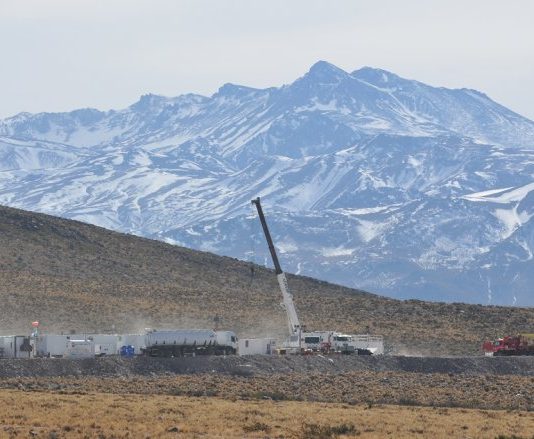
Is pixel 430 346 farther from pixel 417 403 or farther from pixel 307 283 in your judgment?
pixel 307 283

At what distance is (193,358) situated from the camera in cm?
8662

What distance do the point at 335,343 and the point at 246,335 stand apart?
23099 mm

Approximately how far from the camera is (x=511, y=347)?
99875 millimetres

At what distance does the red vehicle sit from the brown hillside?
8411mm

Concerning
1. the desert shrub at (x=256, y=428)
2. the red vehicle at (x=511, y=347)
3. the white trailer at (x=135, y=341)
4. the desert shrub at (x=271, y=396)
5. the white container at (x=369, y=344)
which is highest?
the white trailer at (x=135, y=341)

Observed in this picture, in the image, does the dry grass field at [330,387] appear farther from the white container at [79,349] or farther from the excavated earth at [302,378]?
the white container at [79,349]

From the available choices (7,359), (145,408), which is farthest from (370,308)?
(145,408)

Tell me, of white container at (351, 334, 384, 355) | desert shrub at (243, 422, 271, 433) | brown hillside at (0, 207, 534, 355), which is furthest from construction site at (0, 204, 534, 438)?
brown hillside at (0, 207, 534, 355)

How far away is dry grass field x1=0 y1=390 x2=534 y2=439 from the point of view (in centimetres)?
5581

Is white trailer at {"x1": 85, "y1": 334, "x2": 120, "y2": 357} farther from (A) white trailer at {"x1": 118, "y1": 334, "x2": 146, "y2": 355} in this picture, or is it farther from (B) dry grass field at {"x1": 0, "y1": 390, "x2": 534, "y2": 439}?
(B) dry grass field at {"x1": 0, "y1": 390, "x2": 534, "y2": 439}

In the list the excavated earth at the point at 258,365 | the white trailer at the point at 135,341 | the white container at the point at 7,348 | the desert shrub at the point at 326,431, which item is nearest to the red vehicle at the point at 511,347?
the excavated earth at the point at 258,365

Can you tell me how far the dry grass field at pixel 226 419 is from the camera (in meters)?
55.8

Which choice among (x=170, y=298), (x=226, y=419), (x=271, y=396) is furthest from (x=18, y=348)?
(x=170, y=298)

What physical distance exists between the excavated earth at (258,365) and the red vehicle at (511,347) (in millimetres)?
6159
